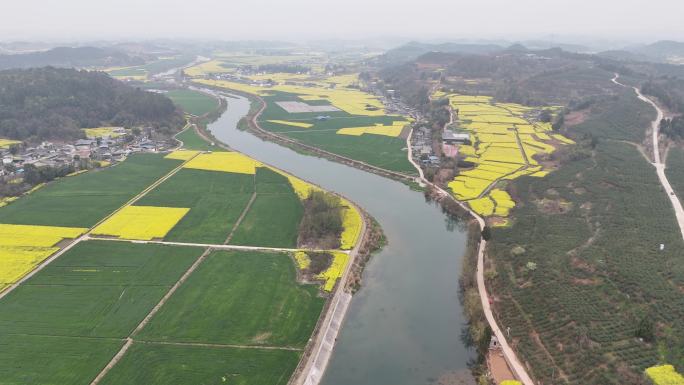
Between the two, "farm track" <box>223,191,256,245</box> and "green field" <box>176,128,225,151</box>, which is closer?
"farm track" <box>223,191,256,245</box>

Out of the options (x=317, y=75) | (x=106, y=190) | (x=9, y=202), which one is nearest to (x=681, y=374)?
(x=106, y=190)

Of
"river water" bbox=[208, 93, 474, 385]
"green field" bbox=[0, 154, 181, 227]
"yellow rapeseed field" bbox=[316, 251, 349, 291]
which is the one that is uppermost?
"green field" bbox=[0, 154, 181, 227]

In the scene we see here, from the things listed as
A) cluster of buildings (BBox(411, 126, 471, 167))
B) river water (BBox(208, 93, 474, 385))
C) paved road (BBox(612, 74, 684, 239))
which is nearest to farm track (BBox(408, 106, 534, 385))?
river water (BBox(208, 93, 474, 385))

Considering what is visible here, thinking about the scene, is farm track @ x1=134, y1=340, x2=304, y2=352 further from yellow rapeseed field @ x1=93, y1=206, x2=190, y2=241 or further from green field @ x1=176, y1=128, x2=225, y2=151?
green field @ x1=176, y1=128, x2=225, y2=151

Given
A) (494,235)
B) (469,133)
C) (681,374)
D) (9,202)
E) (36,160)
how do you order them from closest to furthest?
(681,374) → (494,235) → (9,202) → (36,160) → (469,133)

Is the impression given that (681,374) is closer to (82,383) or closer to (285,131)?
(82,383)

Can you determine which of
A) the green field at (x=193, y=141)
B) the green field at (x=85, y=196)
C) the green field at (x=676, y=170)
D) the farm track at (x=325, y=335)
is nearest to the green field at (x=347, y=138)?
the green field at (x=193, y=141)

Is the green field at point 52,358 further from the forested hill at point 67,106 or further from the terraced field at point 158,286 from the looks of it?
the forested hill at point 67,106

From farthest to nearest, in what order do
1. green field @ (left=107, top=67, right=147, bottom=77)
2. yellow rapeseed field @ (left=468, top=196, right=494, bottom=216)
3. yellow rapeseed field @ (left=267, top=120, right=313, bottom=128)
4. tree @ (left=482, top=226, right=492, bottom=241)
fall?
1. green field @ (left=107, top=67, right=147, bottom=77)
2. yellow rapeseed field @ (left=267, top=120, right=313, bottom=128)
3. yellow rapeseed field @ (left=468, top=196, right=494, bottom=216)
4. tree @ (left=482, top=226, right=492, bottom=241)
